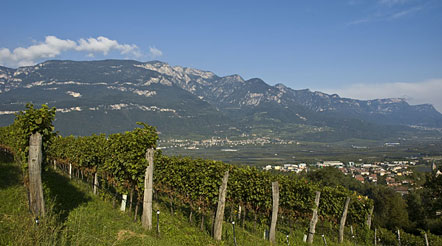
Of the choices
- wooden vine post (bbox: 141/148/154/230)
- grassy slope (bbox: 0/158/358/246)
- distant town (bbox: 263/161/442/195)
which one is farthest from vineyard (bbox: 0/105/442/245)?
distant town (bbox: 263/161/442/195)

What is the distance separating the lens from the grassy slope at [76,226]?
546cm

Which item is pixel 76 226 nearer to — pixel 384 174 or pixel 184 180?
pixel 184 180

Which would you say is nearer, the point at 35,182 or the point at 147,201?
the point at 35,182

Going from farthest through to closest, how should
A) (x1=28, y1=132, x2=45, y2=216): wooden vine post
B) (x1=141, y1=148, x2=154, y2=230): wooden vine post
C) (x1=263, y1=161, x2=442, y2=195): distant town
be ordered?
(x1=263, y1=161, x2=442, y2=195): distant town < (x1=141, y1=148, x2=154, y2=230): wooden vine post < (x1=28, y1=132, x2=45, y2=216): wooden vine post

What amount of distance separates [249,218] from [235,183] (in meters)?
7.00

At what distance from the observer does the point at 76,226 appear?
24.2ft

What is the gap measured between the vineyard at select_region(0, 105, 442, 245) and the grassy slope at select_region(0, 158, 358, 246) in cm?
108

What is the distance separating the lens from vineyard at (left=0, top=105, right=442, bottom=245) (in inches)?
380

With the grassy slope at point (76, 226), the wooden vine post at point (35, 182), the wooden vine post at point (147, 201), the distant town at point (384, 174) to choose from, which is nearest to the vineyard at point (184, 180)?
the wooden vine post at point (147, 201)

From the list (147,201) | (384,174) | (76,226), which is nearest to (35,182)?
(76,226)

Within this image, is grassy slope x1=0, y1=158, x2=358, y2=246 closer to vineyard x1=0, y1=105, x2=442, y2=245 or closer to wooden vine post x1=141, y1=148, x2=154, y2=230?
wooden vine post x1=141, y1=148, x2=154, y2=230

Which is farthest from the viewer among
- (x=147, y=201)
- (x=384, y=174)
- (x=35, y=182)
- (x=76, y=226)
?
(x=384, y=174)

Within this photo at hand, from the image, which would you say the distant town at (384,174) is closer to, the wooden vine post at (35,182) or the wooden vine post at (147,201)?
the wooden vine post at (147,201)

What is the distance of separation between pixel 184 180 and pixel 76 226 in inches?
245
